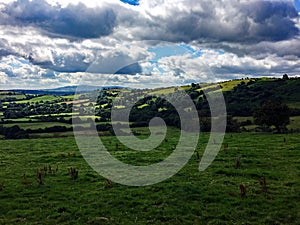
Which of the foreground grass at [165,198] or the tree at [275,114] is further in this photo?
the tree at [275,114]

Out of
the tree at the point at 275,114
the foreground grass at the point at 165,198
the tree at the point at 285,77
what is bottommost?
the foreground grass at the point at 165,198

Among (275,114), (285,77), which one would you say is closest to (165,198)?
(275,114)

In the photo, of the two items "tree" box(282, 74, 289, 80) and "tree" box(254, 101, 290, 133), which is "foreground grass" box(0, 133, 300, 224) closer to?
"tree" box(254, 101, 290, 133)

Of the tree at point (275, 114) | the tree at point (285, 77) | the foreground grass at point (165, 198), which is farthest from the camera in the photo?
the tree at point (285, 77)

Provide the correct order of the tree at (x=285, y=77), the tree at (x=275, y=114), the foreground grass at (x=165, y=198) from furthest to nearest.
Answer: the tree at (x=285, y=77), the tree at (x=275, y=114), the foreground grass at (x=165, y=198)

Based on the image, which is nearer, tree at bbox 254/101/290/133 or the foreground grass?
the foreground grass

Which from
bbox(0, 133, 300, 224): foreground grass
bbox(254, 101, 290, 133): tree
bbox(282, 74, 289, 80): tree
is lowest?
bbox(0, 133, 300, 224): foreground grass

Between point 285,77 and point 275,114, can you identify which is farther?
point 285,77

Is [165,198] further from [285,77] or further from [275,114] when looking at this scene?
[285,77]

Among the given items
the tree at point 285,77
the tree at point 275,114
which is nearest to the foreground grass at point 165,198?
the tree at point 275,114

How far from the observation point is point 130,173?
19328mm

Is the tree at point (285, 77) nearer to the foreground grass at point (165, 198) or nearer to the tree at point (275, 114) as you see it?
the tree at point (275, 114)

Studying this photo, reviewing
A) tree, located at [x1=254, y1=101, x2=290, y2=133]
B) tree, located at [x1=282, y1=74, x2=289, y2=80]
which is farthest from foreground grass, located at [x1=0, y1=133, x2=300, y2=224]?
tree, located at [x1=282, y1=74, x2=289, y2=80]

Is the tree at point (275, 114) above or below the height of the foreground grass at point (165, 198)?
above
